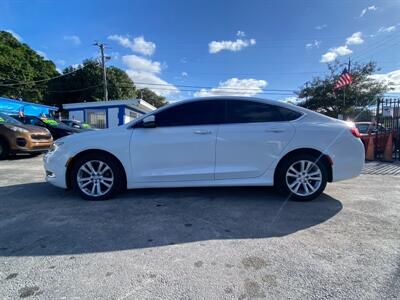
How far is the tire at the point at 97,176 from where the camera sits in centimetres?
411

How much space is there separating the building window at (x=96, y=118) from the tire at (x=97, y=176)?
66.7 feet

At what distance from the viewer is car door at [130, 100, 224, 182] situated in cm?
404

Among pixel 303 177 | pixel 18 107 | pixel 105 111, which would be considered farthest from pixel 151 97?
pixel 303 177

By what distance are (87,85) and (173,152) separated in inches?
1750

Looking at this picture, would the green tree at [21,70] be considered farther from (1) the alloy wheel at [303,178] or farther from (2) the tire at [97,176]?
(1) the alloy wheel at [303,178]

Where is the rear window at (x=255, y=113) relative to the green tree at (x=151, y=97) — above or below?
below

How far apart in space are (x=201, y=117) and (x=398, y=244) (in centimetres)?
286

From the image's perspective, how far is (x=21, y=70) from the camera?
36844mm

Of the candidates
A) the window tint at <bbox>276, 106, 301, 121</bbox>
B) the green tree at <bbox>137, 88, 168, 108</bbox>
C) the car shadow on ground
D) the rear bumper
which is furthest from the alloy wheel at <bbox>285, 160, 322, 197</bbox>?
the green tree at <bbox>137, 88, 168, 108</bbox>

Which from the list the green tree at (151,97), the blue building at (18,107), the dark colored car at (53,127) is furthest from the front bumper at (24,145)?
the green tree at (151,97)

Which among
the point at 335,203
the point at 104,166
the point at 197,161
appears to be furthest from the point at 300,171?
the point at 104,166

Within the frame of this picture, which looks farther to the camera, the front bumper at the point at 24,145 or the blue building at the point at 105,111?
the blue building at the point at 105,111

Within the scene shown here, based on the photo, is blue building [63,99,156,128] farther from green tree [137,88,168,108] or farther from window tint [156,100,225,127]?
green tree [137,88,168,108]

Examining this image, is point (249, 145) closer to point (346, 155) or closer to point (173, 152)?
point (173, 152)
